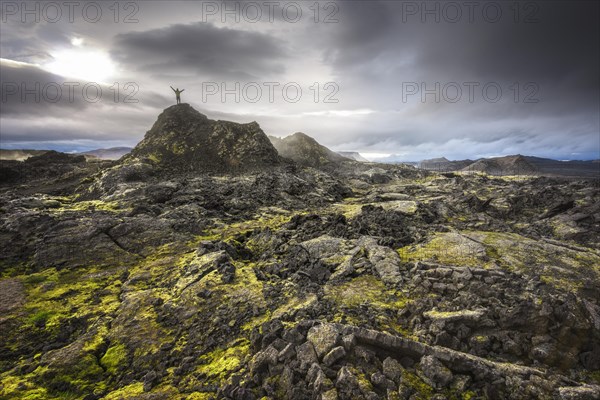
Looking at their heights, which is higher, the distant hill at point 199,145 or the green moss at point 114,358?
the distant hill at point 199,145

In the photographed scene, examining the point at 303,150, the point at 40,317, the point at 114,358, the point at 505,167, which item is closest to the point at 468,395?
the point at 114,358

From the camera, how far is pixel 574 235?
1277 inches

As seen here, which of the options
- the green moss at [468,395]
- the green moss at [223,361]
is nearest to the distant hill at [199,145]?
the green moss at [223,361]

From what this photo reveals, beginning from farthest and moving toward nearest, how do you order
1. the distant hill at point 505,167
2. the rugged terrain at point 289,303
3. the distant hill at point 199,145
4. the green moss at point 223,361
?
the distant hill at point 505,167 < the distant hill at point 199,145 < the green moss at point 223,361 < the rugged terrain at point 289,303

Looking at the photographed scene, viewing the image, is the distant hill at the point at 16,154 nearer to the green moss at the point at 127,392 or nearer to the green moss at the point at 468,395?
the green moss at the point at 127,392

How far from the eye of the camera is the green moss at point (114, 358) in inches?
544

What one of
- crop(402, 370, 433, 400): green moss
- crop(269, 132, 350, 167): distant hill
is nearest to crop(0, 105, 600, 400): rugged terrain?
crop(402, 370, 433, 400): green moss

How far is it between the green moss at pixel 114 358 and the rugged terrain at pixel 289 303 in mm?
59

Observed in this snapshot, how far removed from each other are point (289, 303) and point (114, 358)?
927 cm

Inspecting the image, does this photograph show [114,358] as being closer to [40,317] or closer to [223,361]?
[223,361]

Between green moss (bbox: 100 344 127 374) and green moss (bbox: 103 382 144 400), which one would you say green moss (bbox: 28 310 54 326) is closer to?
green moss (bbox: 100 344 127 374)

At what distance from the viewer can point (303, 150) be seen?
98375 mm

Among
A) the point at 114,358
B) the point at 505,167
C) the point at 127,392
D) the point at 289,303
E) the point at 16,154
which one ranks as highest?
the point at 16,154

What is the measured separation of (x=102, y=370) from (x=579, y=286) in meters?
28.2
